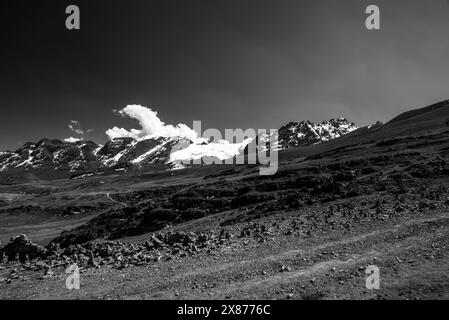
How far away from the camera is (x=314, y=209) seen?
31500mm

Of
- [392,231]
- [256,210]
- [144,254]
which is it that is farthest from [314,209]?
[144,254]

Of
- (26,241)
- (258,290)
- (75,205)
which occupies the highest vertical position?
(258,290)

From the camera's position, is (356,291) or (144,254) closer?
(356,291)

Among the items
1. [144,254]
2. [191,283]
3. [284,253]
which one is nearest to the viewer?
[191,283]

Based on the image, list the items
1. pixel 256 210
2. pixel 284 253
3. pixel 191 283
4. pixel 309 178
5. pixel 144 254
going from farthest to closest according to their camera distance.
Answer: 1. pixel 309 178
2. pixel 256 210
3. pixel 144 254
4. pixel 284 253
5. pixel 191 283

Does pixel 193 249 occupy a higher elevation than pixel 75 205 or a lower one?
higher
